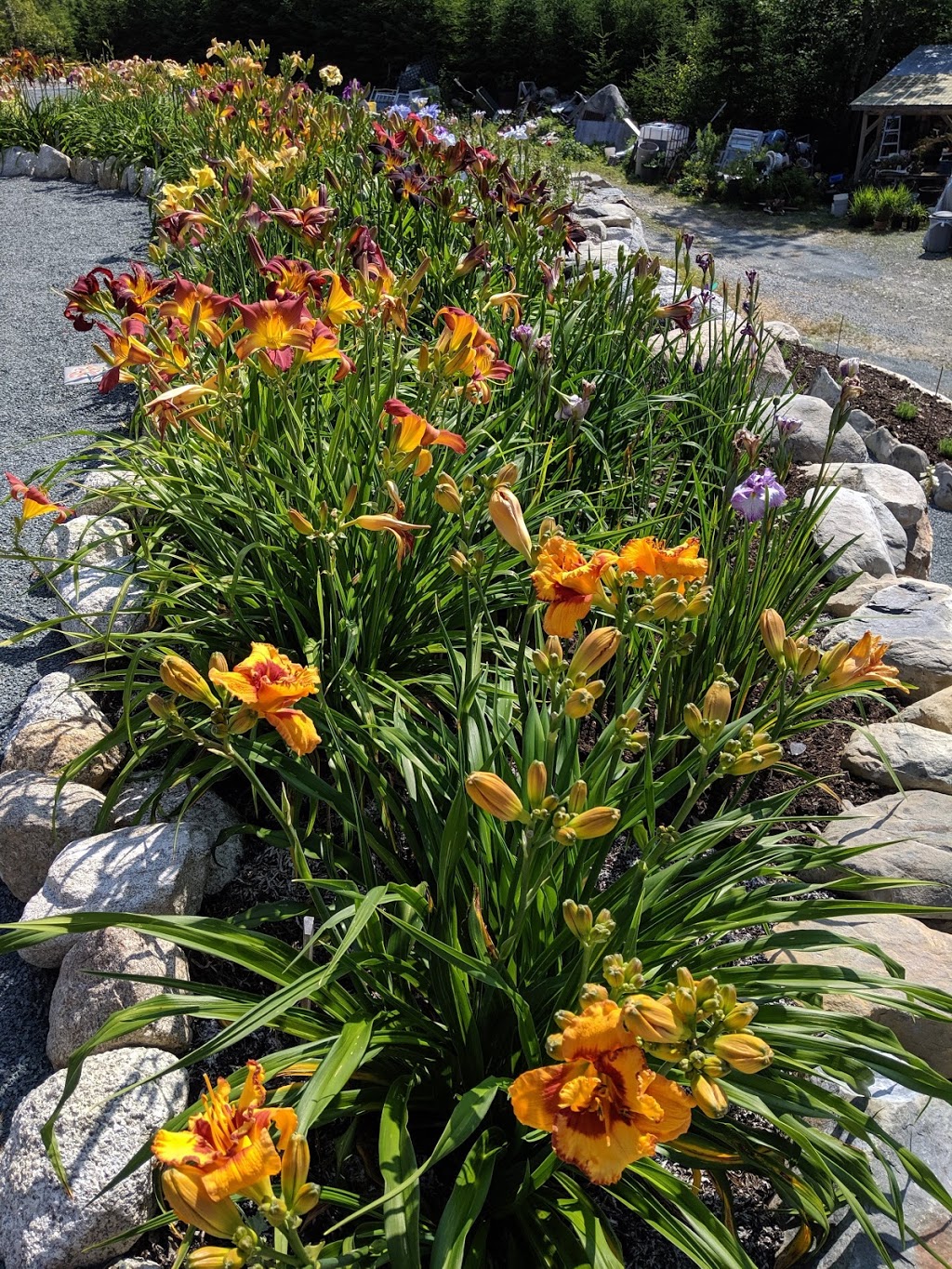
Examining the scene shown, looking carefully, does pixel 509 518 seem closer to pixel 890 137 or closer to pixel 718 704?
pixel 718 704

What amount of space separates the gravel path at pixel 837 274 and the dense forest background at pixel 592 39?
3.59 meters

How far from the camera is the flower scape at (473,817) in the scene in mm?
1196

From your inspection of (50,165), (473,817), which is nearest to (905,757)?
(473,817)

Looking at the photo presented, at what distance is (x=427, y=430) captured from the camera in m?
2.05

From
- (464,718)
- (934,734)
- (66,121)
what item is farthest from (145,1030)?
(66,121)

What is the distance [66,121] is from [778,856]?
1180 centimetres

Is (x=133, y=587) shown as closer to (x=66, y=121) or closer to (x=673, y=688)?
(x=673, y=688)

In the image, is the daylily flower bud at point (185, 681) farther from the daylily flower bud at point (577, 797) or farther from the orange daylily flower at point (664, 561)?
the orange daylily flower at point (664, 561)

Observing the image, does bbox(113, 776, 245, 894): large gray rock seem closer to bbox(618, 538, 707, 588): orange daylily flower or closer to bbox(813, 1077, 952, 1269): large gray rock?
bbox(618, 538, 707, 588): orange daylily flower

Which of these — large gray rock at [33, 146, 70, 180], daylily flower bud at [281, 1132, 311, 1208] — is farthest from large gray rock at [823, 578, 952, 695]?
large gray rock at [33, 146, 70, 180]

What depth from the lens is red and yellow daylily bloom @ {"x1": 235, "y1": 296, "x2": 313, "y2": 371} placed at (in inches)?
83.4

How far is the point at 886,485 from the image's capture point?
14.7ft

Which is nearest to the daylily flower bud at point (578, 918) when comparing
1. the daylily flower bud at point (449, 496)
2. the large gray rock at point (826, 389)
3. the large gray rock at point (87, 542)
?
the daylily flower bud at point (449, 496)

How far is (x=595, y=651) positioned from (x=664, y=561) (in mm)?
218
